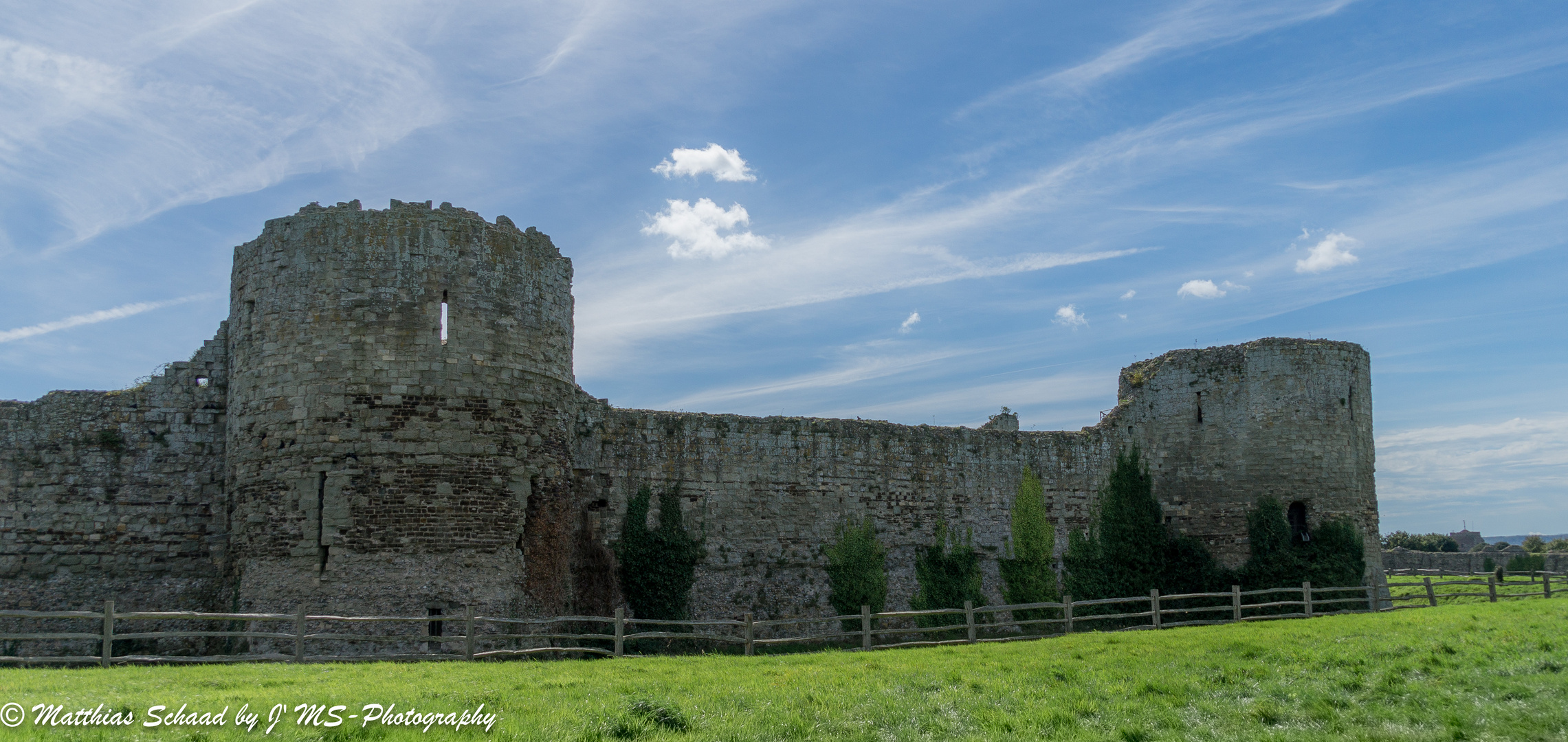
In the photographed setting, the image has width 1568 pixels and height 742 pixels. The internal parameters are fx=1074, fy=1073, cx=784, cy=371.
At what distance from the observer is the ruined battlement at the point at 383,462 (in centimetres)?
1836

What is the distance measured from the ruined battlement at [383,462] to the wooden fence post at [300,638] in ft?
4.23

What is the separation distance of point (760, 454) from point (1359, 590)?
15882mm

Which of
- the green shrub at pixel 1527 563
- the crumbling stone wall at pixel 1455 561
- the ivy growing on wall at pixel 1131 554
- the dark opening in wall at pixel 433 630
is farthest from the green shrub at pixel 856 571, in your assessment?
the green shrub at pixel 1527 563

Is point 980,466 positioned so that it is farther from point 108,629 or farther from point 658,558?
point 108,629

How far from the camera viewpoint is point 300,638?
16.4 m

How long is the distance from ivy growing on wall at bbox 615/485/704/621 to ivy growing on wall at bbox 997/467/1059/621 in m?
8.40

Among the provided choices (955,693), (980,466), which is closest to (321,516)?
(955,693)

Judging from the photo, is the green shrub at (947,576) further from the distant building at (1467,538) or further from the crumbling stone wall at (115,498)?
the distant building at (1467,538)

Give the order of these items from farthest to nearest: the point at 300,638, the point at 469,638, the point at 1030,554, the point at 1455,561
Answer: the point at 1455,561 → the point at 1030,554 → the point at 469,638 → the point at 300,638

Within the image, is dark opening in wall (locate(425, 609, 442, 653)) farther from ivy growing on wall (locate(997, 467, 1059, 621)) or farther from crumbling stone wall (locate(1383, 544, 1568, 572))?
crumbling stone wall (locate(1383, 544, 1568, 572))

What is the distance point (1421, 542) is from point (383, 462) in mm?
59980

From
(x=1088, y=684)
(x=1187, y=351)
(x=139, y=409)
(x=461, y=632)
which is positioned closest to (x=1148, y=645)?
(x=1088, y=684)

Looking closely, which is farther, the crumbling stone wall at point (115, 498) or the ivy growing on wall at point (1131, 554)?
the ivy growing on wall at point (1131, 554)

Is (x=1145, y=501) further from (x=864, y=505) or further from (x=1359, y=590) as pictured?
(x=864, y=505)
